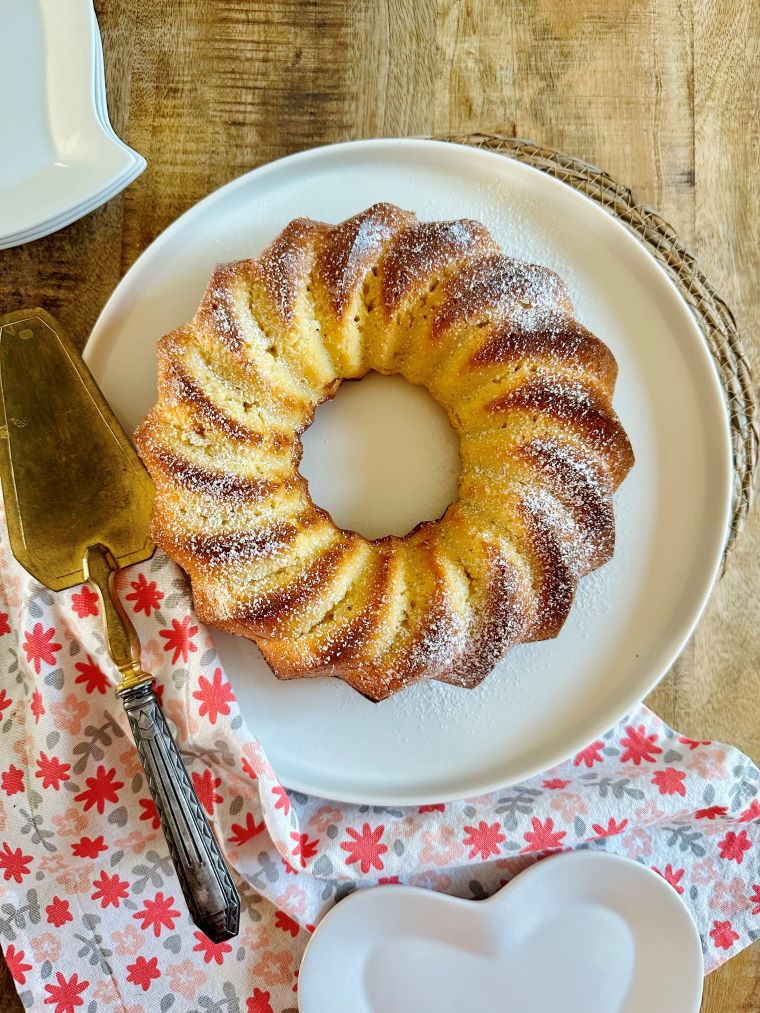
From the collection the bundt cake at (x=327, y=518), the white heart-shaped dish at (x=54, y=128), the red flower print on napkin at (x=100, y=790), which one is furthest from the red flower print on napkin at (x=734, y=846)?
the white heart-shaped dish at (x=54, y=128)

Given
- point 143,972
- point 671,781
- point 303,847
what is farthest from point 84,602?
point 671,781

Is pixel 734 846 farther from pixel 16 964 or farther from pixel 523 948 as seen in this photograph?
pixel 16 964

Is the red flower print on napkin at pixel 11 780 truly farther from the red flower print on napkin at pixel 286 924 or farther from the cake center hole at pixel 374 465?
the cake center hole at pixel 374 465

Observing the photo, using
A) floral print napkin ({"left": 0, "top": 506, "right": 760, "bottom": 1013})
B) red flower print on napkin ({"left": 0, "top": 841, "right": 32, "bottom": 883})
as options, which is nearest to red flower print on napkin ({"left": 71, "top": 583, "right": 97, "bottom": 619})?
floral print napkin ({"left": 0, "top": 506, "right": 760, "bottom": 1013})

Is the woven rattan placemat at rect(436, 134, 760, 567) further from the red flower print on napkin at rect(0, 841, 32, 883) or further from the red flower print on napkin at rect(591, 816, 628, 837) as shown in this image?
the red flower print on napkin at rect(0, 841, 32, 883)

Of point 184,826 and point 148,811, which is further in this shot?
point 148,811

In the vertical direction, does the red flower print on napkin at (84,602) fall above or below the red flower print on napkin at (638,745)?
above
